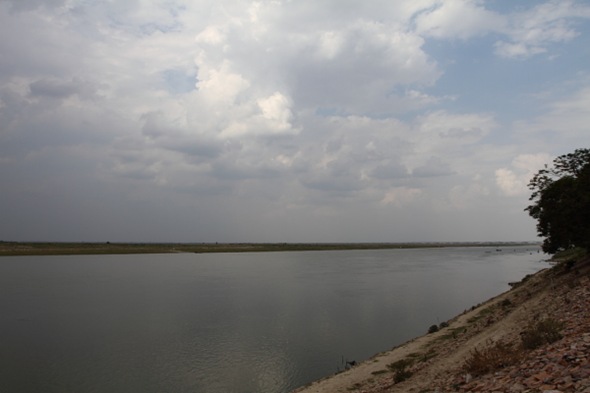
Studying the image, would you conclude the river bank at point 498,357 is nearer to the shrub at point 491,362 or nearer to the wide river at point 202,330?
the shrub at point 491,362

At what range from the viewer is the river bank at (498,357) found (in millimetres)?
11234

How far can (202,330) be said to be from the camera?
38.7 metres

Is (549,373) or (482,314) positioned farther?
(482,314)

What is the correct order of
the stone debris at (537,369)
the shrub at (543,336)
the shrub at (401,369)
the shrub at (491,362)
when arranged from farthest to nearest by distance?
the shrub at (401,369) → the shrub at (543,336) → the shrub at (491,362) → the stone debris at (537,369)

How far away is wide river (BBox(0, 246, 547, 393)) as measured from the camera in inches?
1042

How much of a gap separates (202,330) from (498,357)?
29568 mm

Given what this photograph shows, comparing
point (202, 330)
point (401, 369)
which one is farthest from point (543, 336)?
point (202, 330)

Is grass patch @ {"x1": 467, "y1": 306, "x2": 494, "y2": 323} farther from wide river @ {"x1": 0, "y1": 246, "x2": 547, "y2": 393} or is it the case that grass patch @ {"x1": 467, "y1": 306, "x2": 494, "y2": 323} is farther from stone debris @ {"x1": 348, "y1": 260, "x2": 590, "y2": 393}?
stone debris @ {"x1": 348, "y1": 260, "x2": 590, "y2": 393}

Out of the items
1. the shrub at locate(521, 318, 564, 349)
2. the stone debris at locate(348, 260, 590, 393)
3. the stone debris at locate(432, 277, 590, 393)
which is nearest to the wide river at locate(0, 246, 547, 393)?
the stone debris at locate(348, 260, 590, 393)

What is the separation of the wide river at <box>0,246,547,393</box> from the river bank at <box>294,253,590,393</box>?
15.1ft

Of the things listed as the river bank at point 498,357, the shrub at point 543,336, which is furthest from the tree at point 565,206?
the shrub at point 543,336

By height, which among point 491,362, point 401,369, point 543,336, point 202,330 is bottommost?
point 202,330

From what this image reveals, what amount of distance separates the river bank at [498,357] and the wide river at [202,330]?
459 cm

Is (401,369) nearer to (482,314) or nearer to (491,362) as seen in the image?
(491,362)
